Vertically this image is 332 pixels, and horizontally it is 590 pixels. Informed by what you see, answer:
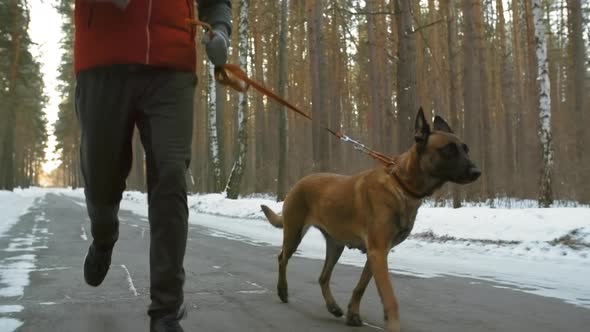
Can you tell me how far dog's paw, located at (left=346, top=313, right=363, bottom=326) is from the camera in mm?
3617

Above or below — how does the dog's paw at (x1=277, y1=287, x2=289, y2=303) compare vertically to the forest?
below

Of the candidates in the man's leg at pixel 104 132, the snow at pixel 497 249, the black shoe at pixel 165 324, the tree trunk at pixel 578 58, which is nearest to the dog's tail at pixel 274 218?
the snow at pixel 497 249

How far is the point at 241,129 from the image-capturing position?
21672 millimetres

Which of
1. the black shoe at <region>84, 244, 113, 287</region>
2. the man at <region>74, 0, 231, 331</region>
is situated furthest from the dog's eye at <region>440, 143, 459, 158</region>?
the black shoe at <region>84, 244, 113, 287</region>

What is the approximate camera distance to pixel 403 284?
5.12 m

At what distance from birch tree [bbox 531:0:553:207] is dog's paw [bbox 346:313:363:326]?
11.3 m

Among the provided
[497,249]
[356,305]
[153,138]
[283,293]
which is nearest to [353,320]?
[356,305]

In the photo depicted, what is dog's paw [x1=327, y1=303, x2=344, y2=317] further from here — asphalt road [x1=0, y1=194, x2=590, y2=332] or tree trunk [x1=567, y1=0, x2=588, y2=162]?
tree trunk [x1=567, y1=0, x2=588, y2=162]

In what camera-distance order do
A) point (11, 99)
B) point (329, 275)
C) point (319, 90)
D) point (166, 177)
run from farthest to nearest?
point (11, 99) → point (319, 90) → point (329, 275) → point (166, 177)

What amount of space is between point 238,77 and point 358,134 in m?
43.9

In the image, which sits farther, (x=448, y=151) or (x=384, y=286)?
(x=448, y=151)

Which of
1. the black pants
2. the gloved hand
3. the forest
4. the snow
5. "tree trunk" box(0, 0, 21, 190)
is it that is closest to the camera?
the black pants

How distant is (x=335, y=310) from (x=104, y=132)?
2.07 metres

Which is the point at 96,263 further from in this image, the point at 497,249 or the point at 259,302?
the point at 497,249
